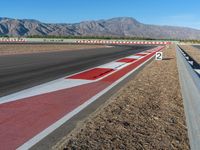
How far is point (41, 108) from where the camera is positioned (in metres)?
7.98

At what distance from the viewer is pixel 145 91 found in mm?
11039

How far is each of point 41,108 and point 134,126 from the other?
2.44 m

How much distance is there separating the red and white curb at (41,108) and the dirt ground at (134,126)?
20.6 inches

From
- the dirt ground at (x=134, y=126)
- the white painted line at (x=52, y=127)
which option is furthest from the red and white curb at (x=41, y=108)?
the dirt ground at (x=134, y=126)

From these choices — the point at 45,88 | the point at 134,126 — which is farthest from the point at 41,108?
the point at 45,88

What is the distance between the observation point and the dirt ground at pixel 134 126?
545 cm

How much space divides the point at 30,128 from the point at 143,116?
245 cm

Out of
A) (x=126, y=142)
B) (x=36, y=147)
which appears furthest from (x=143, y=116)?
(x=36, y=147)

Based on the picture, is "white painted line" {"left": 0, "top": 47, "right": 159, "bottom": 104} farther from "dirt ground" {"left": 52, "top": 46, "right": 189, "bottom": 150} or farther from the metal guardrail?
the metal guardrail

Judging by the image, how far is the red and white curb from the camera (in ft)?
18.9

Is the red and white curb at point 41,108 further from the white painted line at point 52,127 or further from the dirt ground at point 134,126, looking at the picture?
the dirt ground at point 134,126

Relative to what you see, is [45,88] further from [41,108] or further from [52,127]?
[52,127]

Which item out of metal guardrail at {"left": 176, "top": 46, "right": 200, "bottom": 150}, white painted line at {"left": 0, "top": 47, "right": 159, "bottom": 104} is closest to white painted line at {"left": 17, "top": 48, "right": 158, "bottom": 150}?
white painted line at {"left": 0, "top": 47, "right": 159, "bottom": 104}

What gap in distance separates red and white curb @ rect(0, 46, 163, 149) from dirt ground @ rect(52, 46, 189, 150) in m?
0.52
